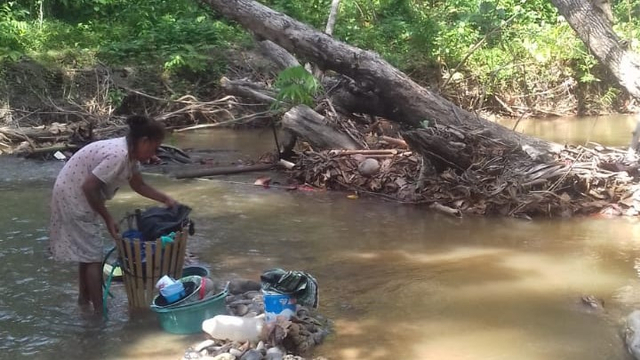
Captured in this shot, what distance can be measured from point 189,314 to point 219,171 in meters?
5.81

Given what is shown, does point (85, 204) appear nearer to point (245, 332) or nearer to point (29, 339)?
point (29, 339)

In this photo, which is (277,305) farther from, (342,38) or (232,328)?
(342,38)

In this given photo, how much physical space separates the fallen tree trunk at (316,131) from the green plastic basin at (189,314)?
581 cm

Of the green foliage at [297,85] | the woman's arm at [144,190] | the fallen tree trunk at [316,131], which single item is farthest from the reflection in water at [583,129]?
the woman's arm at [144,190]

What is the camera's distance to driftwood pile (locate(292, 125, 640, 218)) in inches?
328

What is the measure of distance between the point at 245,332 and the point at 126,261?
102 centimetres

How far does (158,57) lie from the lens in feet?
53.4

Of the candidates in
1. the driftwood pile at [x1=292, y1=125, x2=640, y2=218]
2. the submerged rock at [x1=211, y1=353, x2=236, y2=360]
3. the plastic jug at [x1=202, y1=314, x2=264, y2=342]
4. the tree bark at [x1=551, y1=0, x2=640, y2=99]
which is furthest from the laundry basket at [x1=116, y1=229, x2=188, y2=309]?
the tree bark at [x1=551, y1=0, x2=640, y2=99]

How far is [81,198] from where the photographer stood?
189 inches

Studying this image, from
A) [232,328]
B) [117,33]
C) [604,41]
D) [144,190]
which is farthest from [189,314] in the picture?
[117,33]

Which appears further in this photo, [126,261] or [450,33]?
[450,33]

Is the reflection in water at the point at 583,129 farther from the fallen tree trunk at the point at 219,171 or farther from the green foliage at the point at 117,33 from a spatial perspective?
the green foliage at the point at 117,33

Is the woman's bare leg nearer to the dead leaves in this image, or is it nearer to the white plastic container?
the white plastic container

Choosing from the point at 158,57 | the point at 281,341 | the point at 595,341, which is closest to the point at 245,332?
the point at 281,341
